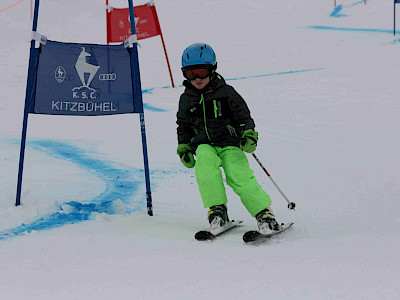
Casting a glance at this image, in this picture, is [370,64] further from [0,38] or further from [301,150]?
[0,38]

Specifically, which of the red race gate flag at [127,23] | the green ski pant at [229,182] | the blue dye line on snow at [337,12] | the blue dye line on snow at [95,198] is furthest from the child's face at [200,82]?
the blue dye line on snow at [337,12]

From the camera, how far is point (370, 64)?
9.88 meters

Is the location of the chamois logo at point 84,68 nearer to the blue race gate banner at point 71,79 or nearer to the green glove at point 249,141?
the blue race gate banner at point 71,79

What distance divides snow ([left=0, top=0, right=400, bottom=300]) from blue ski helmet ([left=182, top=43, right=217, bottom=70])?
1064mm

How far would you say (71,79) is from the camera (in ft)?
11.8

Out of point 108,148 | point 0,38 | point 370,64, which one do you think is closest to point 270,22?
point 370,64

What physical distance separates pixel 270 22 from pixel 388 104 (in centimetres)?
795

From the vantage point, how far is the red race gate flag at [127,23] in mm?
8938

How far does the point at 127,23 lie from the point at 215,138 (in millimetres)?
6097

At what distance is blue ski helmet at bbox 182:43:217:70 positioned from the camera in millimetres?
3250

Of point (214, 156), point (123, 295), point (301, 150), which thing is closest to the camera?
point (123, 295)

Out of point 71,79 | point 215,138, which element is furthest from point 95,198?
point 215,138

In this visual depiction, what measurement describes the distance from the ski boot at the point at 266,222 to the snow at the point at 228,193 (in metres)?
0.08

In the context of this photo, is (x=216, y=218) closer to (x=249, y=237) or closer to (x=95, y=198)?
(x=249, y=237)
